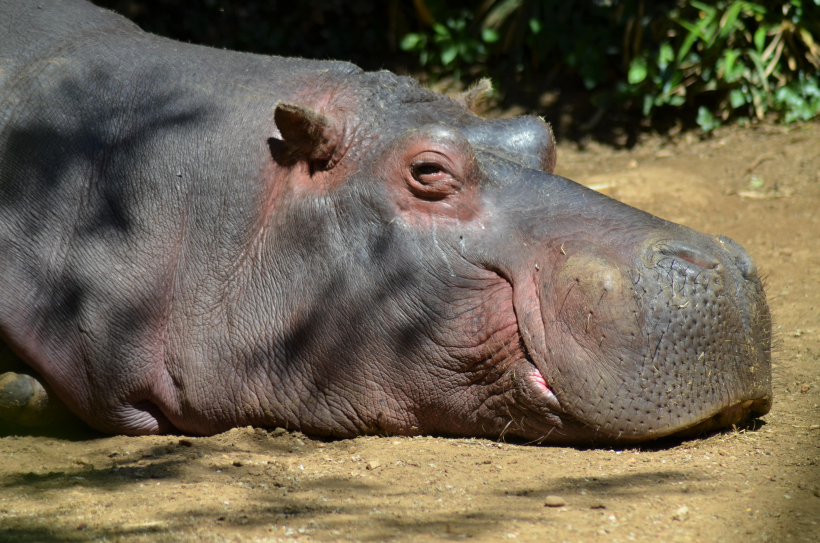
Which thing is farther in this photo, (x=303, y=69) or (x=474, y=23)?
(x=474, y=23)

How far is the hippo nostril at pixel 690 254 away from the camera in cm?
300

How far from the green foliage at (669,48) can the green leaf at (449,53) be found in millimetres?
12

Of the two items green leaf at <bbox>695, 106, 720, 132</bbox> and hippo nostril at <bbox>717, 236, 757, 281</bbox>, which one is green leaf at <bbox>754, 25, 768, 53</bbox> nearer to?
green leaf at <bbox>695, 106, 720, 132</bbox>

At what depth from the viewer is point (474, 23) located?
909 cm

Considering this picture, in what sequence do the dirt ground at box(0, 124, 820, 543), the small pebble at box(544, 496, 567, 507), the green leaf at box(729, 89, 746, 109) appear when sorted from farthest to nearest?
the green leaf at box(729, 89, 746, 109) < the small pebble at box(544, 496, 567, 507) < the dirt ground at box(0, 124, 820, 543)

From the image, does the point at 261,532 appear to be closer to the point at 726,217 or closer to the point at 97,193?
the point at 97,193

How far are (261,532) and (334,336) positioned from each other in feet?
3.64

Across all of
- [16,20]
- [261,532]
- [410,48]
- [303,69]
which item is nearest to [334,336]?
[261,532]

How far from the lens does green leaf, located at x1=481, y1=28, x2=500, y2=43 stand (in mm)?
8906

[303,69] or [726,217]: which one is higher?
[303,69]

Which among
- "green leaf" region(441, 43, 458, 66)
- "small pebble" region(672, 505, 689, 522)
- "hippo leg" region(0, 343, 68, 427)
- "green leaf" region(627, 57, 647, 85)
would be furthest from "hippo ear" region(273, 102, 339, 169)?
"green leaf" region(441, 43, 458, 66)

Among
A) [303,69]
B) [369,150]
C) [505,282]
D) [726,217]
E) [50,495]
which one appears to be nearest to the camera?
[50,495]

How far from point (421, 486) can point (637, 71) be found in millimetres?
6284

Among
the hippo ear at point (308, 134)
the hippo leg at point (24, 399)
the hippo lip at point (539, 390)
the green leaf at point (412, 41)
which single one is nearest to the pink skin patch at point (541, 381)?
the hippo lip at point (539, 390)
